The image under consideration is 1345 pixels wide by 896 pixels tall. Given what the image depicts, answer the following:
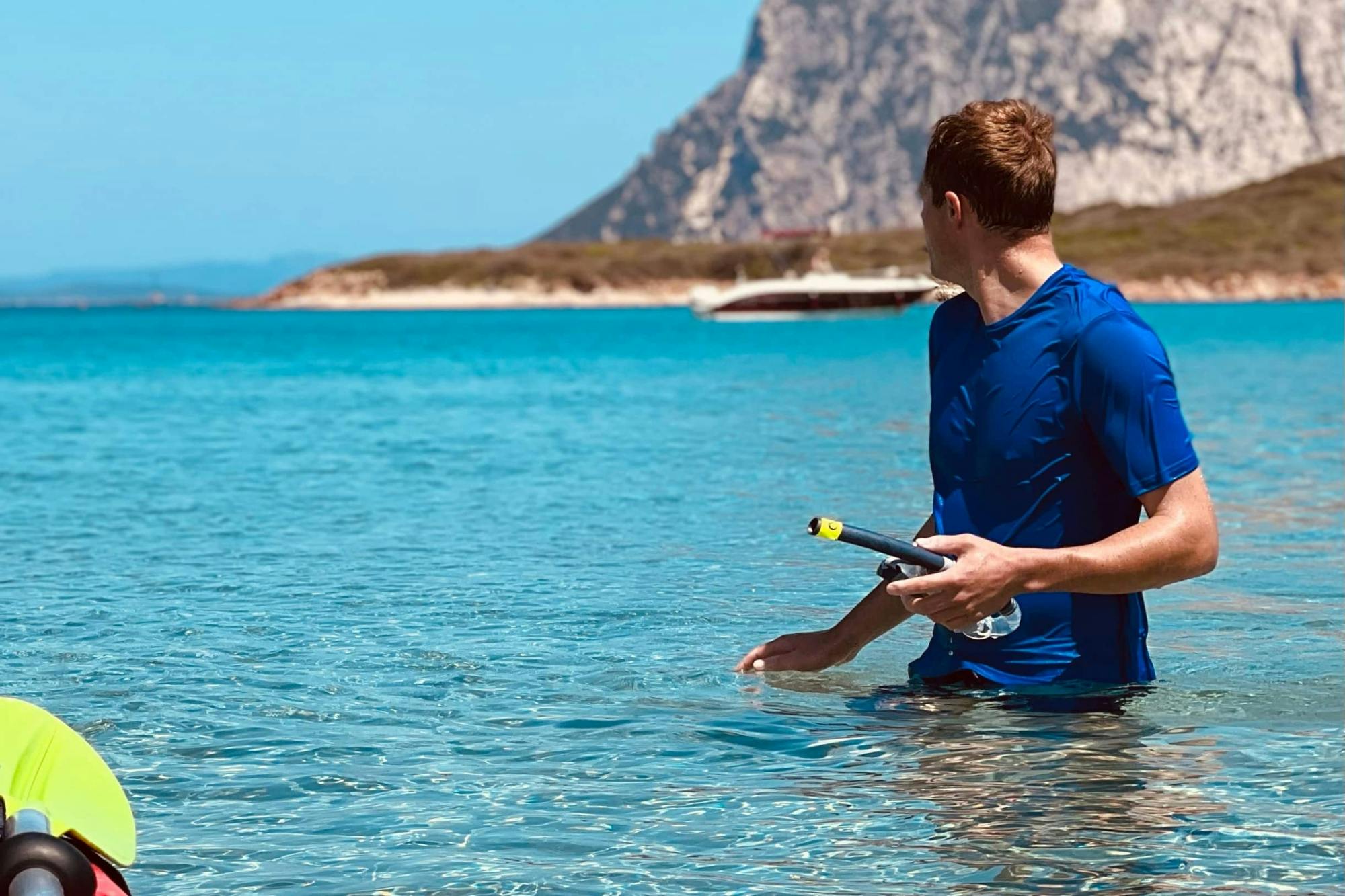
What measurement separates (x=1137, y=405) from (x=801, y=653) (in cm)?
174

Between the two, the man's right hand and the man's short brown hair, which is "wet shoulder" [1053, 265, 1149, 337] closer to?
the man's short brown hair

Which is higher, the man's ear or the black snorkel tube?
the man's ear

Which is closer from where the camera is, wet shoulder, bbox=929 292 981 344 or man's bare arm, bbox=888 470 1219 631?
man's bare arm, bbox=888 470 1219 631

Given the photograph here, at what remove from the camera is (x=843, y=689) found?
8.62 meters

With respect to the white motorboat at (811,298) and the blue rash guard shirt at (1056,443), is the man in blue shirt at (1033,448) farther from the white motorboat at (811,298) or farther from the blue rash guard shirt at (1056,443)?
the white motorboat at (811,298)

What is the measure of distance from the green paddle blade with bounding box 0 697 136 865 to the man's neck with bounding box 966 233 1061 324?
123 inches

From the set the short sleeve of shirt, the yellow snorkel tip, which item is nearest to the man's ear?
the short sleeve of shirt

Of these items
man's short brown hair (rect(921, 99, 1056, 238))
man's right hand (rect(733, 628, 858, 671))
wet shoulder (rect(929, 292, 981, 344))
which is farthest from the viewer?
man's right hand (rect(733, 628, 858, 671))

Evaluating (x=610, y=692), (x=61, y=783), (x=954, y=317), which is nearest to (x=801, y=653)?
(x=954, y=317)

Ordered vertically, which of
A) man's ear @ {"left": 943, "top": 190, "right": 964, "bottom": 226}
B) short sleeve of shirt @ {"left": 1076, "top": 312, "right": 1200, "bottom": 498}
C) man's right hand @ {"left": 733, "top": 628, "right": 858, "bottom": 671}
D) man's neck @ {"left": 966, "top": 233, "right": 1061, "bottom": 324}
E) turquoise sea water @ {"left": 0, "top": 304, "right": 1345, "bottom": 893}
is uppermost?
man's ear @ {"left": 943, "top": 190, "right": 964, "bottom": 226}

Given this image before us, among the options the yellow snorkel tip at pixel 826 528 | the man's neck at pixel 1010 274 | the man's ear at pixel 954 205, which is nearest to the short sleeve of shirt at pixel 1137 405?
the man's neck at pixel 1010 274

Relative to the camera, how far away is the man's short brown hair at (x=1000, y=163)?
18.1 feet

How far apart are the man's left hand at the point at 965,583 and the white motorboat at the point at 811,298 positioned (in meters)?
130

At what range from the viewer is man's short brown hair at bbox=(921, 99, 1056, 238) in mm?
5516
